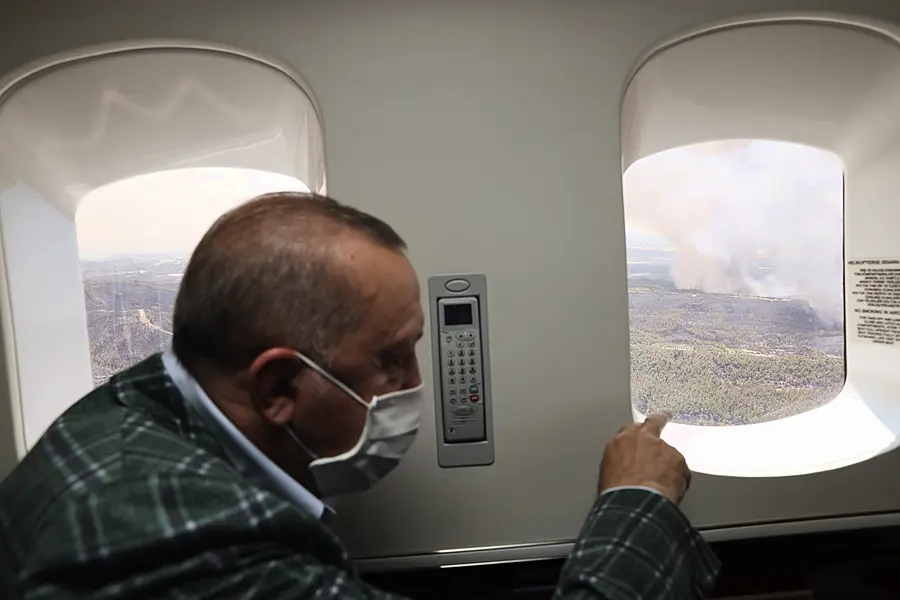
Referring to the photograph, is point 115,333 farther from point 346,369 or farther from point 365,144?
point 346,369

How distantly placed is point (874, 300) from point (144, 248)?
148cm

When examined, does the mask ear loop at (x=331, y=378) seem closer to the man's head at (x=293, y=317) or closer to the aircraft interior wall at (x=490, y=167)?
the man's head at (x=293, y=317)

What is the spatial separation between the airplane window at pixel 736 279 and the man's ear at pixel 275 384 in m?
0.82

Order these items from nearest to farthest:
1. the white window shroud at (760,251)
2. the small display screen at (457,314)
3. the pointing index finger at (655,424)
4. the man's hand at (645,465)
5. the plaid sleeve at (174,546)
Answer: the plaid sleeve at (174,546), the man's hand at (645,465), the pointing index finger at (655,424), the small display screen at (457,314), the white window shroud at (760,251)

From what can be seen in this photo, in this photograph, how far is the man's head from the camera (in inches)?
24.0

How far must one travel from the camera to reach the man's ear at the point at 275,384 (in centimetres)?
61

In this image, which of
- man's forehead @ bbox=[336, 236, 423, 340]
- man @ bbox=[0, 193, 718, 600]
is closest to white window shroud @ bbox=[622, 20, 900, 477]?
man @ bbox=[0, 193, 718, 600]

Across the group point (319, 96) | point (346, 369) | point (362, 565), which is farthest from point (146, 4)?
point (362, 565)

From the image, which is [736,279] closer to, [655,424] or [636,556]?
[655,424]

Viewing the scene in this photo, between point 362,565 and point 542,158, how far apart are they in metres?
0.72

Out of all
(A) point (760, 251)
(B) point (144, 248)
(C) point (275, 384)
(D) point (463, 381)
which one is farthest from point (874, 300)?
(B) point (144, 248)

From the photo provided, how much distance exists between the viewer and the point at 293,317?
2.00 feet

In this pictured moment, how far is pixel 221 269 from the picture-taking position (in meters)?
0.61

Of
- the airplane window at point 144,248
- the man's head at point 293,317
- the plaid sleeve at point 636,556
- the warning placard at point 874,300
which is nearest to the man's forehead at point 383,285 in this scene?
the man's head at point 293,317
